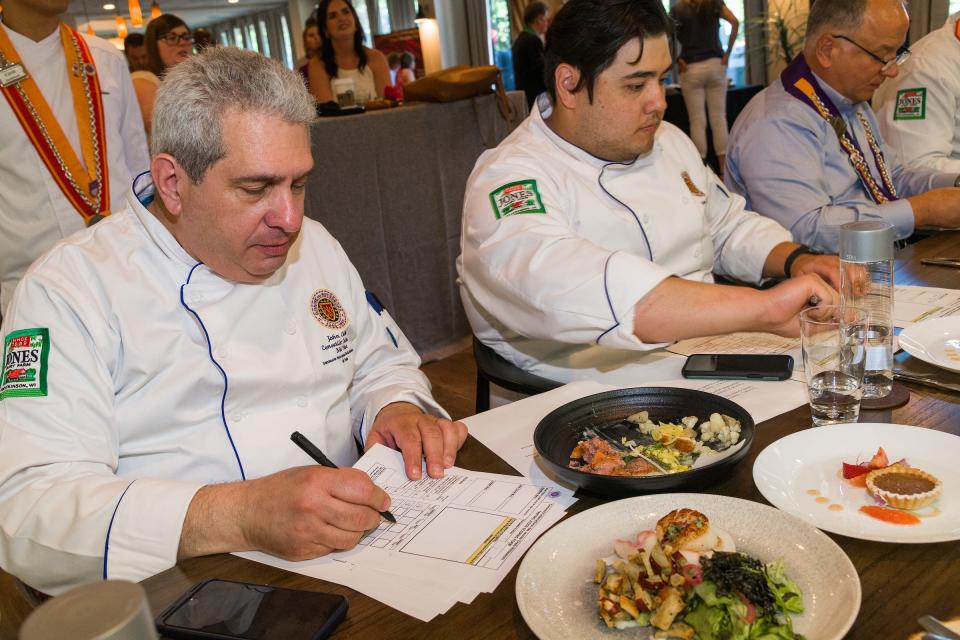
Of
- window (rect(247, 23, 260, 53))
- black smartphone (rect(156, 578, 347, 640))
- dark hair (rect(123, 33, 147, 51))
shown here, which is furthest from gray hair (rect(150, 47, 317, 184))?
window (rect(247, 23, 260, 53))

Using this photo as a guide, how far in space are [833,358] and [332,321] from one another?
851 mm

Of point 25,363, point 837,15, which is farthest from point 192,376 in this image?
point 837,15

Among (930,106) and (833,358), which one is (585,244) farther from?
(930,106)

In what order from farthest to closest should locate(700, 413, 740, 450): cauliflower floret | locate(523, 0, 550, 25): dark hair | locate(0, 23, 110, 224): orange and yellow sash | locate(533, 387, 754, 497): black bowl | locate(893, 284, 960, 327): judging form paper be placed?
1. locate(523, 0, 550, 25): dark hair
2. locate(0, 23, 110, 224): orange and yellow sash
3. locate(893, 284, 960, 327): judging form paper
4. locate(700, 413, 740, 450): cauliflower floret
5. locate(533, 387, 754, 497): black bowl

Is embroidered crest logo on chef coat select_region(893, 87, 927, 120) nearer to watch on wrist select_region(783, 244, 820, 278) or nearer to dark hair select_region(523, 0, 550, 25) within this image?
watch on wrist select_region(783, 244, 820, 278)

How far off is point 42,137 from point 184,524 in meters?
1.75

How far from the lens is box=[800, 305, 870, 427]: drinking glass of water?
1173mm

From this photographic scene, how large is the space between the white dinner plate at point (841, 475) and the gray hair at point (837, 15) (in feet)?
5.95

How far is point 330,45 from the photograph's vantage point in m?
4.80

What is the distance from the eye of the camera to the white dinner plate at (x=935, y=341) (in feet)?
4.36

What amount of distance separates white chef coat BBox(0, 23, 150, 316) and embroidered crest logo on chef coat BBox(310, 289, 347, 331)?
4.23 feet

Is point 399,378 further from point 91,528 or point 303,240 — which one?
point 91,528

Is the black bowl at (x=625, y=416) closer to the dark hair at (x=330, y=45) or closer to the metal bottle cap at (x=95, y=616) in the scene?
the metal bottle cap at (x=95, y=616)

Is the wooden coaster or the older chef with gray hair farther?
the wooden coaster
